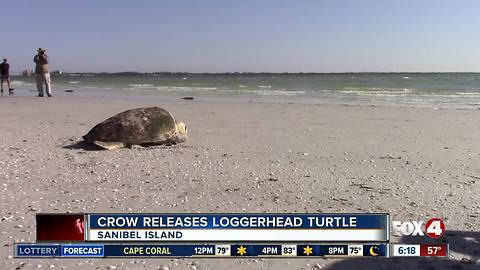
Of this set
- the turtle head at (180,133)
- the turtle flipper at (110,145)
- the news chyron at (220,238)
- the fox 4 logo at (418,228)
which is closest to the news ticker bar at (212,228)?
the news chyron at (220,238)

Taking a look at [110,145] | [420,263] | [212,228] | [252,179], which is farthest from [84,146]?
[420,263]

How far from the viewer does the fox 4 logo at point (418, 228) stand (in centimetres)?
362

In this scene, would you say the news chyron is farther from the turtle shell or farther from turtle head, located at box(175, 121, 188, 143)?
turtle head, located at box(175, 121, 188, 143)

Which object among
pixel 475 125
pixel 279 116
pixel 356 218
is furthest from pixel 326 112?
pixel 356 218

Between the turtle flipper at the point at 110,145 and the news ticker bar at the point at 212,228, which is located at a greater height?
the turtle flipper at the point at 110,145

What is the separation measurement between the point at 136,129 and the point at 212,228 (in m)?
3.99

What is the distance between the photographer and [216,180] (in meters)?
5.17

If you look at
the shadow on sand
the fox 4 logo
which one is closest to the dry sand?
the shadow on sand

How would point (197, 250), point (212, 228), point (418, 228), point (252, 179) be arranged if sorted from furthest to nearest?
point (252, 179), point (418, 228), point (212, 228), point (197, 250)

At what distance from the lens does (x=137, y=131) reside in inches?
275

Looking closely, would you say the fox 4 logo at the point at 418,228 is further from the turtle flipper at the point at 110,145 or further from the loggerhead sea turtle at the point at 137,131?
the turtle flipper at the point at 110,145

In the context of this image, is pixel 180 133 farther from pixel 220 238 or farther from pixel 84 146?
pixel 220 238

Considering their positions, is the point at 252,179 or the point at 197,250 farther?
the point at 252,179

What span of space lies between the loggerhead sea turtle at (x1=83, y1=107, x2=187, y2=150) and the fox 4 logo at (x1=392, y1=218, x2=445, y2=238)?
4199mm
